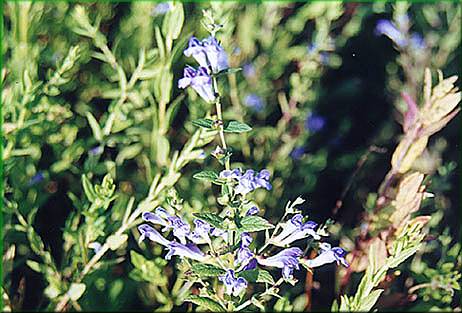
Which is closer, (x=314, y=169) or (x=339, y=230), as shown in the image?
(x=339, y=230)

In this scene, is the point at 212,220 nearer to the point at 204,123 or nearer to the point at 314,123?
the point at 204,123

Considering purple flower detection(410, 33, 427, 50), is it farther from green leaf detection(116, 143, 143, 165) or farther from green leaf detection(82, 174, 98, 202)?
green leaf detection(82, 174, 98, 202)

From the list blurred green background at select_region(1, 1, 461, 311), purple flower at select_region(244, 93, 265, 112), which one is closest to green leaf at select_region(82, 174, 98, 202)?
blurred green background at select_region(1, 1, 461, 311)

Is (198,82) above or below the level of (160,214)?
above

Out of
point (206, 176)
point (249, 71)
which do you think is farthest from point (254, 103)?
point (206, 176)

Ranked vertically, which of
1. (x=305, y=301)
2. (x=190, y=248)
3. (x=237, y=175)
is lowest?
(x=305, y=301)

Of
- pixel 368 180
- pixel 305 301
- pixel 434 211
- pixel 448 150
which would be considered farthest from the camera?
pixel 448 150

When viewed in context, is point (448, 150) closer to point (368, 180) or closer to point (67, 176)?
point (368, 180)

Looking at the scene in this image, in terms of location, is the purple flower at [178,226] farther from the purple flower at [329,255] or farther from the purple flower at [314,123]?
the purple flower at [314,123]

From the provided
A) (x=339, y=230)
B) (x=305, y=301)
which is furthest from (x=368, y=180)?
(x=305, y=301)
